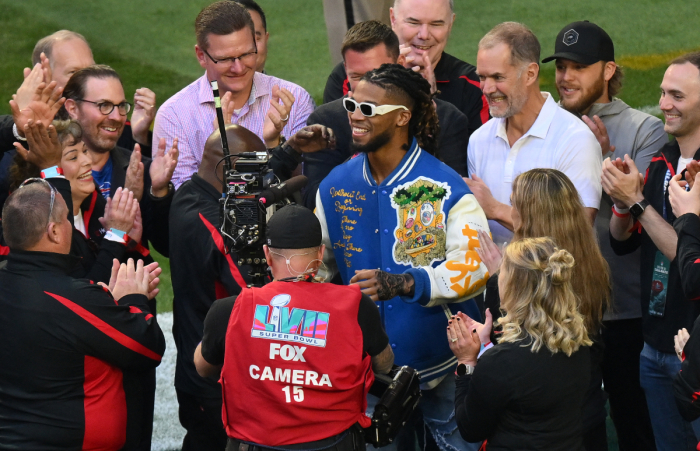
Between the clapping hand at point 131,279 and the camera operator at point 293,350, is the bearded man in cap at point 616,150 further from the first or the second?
the clapping hand at point 131,279

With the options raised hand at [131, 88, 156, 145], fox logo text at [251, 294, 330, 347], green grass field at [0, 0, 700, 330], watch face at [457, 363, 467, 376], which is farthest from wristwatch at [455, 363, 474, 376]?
green grass field at [0, 0, 700, 330]

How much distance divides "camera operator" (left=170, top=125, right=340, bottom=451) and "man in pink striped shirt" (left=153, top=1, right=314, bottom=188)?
685mm

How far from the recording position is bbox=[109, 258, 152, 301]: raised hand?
3.54 m

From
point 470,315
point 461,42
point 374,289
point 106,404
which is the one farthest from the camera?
point 461,42

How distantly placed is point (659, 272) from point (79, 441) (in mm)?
2571

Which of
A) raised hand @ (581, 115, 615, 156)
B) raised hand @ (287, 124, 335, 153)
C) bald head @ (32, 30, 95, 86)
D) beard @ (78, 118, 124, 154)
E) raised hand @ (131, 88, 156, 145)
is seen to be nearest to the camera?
raised hand @ (287, 124, 335, 153)

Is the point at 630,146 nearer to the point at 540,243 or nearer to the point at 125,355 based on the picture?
the point at 540,243

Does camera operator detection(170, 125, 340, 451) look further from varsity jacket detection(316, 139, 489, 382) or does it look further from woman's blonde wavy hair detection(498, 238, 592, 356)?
woman's blonde wavy hair detection(498, 238, 592, 356)

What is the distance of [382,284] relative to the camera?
320 centimetres

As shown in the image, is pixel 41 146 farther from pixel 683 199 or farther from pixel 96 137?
pixel 683 199

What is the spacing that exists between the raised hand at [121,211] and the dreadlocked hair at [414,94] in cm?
129

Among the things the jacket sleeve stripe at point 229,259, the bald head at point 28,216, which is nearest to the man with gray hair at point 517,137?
the jacket sleeve stripe at point 229,259

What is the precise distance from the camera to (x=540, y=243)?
2.98 metres

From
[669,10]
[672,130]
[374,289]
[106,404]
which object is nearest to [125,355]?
[106,404]
